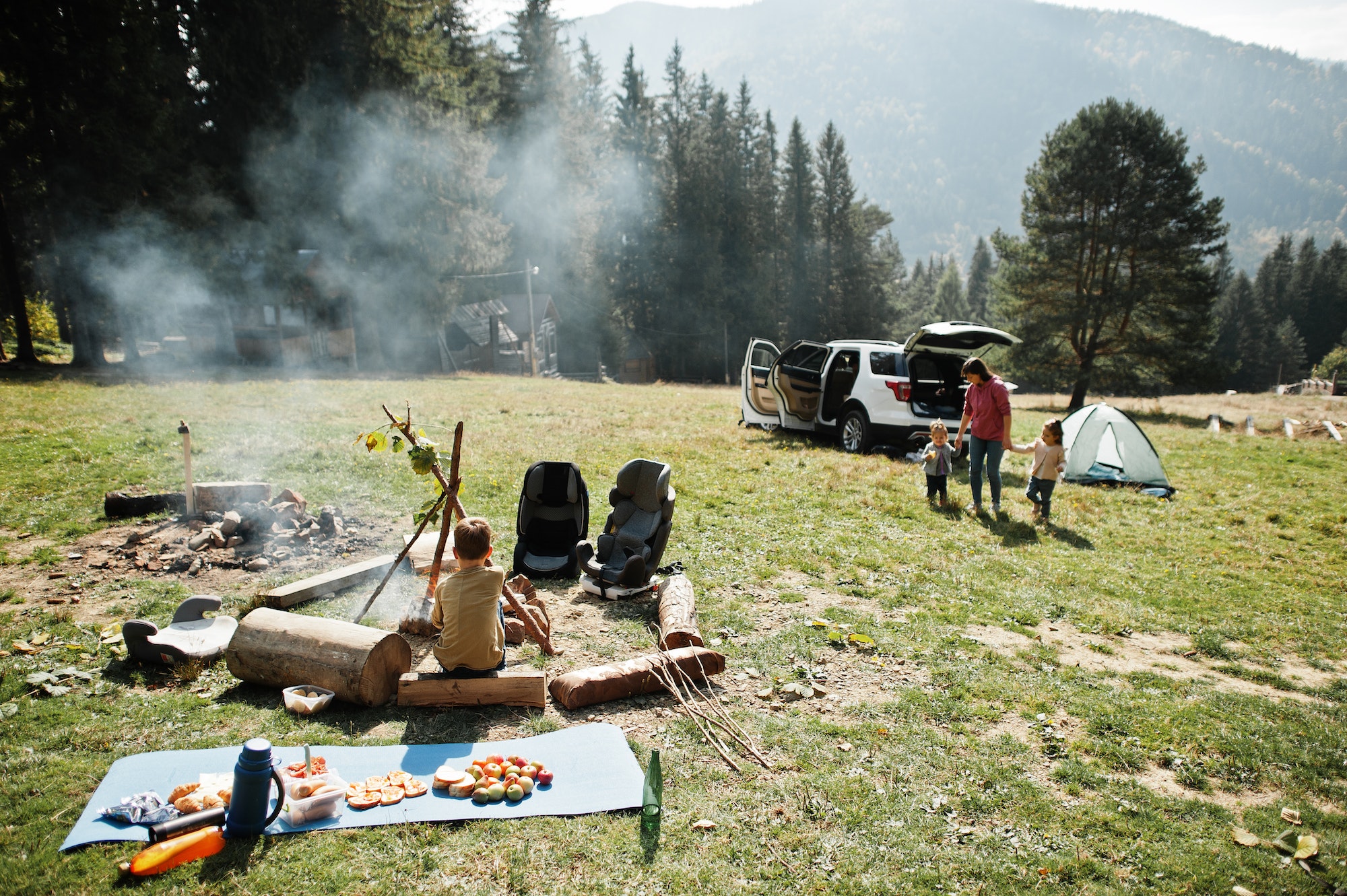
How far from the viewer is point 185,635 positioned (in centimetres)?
518

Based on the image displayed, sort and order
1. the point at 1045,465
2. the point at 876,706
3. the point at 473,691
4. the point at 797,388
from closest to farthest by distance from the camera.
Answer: the point at 473,691 < the point at 876,706 < the point at 1045,465 < the point at 797,388

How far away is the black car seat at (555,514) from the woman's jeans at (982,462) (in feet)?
16.7

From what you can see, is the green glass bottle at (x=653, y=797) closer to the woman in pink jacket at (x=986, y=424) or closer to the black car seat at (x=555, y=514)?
the black car seat at (x=555, y=514)

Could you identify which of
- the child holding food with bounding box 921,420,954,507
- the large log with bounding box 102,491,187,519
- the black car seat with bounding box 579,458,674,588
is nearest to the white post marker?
the large log with bounding box 102,491,187,519

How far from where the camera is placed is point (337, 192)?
81.5 feet

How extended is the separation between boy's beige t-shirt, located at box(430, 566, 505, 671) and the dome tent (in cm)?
1038

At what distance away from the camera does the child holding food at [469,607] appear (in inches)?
179

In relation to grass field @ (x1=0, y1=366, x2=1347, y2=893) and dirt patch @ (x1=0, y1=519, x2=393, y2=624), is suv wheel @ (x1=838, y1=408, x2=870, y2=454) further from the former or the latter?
dirt patch @ (x1=0, y1=519, x2=393, y2=624)

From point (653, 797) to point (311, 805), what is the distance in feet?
5.25

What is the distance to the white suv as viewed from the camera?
1170 centimetres

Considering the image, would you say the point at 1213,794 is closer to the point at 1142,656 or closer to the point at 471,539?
the point at 1142,656

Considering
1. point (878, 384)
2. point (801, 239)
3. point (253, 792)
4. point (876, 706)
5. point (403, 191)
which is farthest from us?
point (801, 239)

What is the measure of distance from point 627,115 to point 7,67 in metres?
35.5

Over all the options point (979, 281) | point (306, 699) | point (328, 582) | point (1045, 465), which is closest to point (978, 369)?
point (1045, 465)
